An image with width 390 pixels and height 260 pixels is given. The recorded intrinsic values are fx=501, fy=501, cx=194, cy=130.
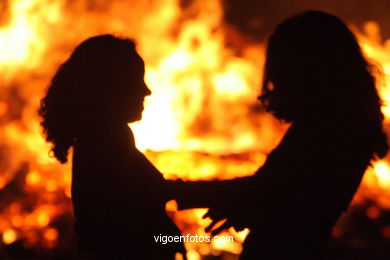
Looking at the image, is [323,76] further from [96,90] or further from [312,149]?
[96,90]

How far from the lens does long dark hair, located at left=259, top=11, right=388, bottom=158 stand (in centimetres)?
180

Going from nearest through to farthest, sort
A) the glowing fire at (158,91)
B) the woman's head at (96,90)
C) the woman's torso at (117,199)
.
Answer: the woman's torso at (117,199), the woman's head at (96,90), the glowing fire at (158,91)

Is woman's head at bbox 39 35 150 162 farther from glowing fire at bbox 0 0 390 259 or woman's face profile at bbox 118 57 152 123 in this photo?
glowing fire at bbox 0 0 390 259

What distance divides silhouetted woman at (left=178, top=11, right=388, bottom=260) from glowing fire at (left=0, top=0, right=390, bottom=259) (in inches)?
167

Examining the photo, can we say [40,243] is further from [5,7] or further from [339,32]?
[339,32]

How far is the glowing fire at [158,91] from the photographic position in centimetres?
632

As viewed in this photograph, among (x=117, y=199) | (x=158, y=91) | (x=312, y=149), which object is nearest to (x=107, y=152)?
(x=117, y=199)

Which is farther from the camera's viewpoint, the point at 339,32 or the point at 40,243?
the point at 40,243

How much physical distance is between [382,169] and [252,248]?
5.16m

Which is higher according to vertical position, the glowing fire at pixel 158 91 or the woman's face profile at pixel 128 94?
the glowing fire at pixel 158 91

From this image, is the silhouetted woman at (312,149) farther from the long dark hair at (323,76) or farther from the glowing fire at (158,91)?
the glowing fire at (158,91)

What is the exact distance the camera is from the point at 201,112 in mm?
6590

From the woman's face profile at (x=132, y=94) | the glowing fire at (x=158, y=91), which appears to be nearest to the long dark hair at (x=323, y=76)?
the woman's face profile at (x=132, y=94)

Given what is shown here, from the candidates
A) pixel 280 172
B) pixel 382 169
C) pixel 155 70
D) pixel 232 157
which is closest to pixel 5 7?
pixel 155 70
